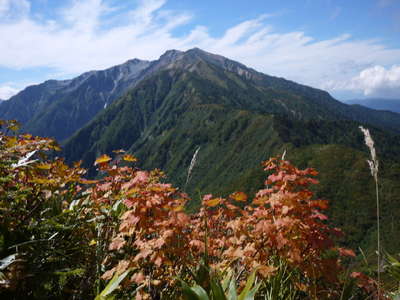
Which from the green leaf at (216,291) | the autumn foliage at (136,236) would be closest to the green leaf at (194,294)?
the green leaf at (216,291)

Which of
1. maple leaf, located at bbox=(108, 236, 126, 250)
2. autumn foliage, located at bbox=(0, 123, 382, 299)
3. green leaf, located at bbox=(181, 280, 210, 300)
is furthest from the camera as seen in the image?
maple leaf, located at bbox=(108, 236, 126, 250)

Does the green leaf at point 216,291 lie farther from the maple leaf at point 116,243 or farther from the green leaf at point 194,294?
the maple leaf at point 116,243

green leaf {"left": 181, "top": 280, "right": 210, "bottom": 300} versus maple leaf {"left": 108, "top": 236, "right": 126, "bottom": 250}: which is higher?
green leaf {"left": 181, "top": 280, "right": 210, "bottom": 300}

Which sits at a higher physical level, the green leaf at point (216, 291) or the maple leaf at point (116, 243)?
the green leaf at point (216, 291)

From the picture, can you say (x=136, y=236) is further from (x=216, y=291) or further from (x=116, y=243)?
(x=216, y=291)

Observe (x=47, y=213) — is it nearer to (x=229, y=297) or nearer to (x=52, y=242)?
(x=52, y=242)

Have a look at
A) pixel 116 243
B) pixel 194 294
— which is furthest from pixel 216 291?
pixel 116 243

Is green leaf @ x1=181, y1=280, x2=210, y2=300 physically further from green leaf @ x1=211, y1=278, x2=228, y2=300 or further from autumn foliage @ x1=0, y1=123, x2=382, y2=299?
autumn foliage @ x1=0, y1=123, x2=382, y2=299

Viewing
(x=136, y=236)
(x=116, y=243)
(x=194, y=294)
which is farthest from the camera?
(x=136, y=236)

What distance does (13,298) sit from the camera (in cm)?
256

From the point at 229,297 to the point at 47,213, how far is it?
7.64ft

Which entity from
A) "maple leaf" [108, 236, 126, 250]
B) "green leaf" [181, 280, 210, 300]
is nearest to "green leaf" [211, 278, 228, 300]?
"green leaf" [181, 280, 210, 300]

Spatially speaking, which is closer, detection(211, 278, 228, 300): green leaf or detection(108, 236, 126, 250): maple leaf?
detection(211, 278, 228, 300): green leaf

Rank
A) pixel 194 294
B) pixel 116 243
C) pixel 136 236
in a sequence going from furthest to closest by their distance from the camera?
1. pixel 136 236
2. pixel 116 243
3. pixel 194 294
